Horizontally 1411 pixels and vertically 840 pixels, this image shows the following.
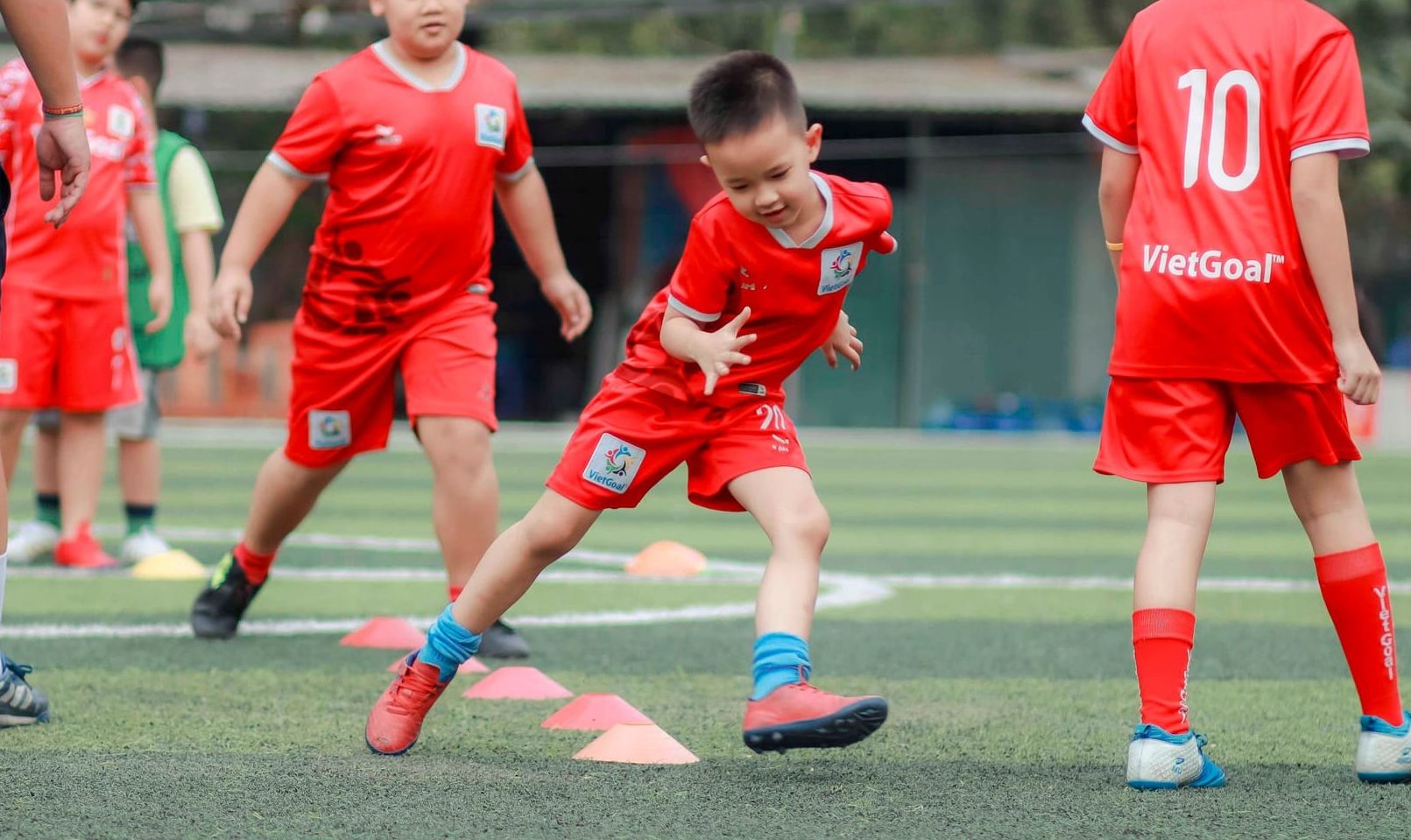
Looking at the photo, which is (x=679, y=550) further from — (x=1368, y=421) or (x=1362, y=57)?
(x=1362, y=57)

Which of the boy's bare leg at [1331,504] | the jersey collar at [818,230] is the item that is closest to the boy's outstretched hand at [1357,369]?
the boy's bare leg at [1331,504]

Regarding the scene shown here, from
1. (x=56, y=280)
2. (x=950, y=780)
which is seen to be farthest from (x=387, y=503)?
(x=950, y=780)

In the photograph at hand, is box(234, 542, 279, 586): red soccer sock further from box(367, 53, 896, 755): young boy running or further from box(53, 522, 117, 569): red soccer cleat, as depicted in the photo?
box(53, 522, 117, 569): red soccer cleat

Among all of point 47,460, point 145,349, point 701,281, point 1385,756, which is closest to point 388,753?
point 701,281

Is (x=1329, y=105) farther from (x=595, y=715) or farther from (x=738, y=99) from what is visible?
(x=595, y=715)

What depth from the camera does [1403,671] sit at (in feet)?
16.4

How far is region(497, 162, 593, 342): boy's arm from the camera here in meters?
5.31

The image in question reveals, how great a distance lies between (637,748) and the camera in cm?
371

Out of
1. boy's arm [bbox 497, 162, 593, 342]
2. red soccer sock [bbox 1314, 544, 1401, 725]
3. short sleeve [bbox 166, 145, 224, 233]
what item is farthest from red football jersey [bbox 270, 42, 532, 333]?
short sleeve [bbox 166, 145, 224, 233]

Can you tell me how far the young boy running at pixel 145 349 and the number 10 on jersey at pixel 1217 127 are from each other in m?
4.53

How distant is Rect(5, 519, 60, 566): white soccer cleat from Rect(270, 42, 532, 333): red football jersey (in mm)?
2834

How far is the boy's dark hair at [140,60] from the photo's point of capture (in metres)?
7.80

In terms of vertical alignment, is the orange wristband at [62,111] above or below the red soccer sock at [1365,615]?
above

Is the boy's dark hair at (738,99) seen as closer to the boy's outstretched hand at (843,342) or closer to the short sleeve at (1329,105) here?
the boy's outstretched hand at (843,342)
